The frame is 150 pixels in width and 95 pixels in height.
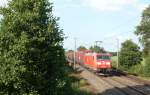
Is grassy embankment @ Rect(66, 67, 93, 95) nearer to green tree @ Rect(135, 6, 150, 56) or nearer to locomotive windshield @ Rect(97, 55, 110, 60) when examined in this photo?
locomotive windshield @ Rect(97, 55, 110, 60)

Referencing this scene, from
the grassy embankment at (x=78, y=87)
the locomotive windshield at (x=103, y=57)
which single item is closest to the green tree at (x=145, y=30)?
the locomotive windshield at (x=103, y=57)

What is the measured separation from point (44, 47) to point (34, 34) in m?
0.93

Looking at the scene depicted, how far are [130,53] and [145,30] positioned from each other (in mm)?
16785

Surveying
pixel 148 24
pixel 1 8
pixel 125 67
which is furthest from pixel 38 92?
pixel 148 24

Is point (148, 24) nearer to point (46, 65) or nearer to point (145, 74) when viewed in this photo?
point (145, 74)

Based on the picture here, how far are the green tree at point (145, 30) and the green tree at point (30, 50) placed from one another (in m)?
68.2

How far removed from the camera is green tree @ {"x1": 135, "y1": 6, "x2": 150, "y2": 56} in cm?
9019

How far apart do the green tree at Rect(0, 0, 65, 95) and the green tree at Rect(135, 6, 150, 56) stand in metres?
68.2

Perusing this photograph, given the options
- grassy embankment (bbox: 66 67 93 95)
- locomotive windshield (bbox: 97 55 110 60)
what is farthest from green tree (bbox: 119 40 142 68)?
grassy embankment (bbox: 66 67 93 95)

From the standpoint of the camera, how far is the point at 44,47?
71.7 feet

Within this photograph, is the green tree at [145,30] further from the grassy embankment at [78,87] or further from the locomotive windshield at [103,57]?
the grassy embankment at [78,87]

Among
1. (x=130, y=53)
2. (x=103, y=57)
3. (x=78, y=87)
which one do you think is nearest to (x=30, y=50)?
(x=78, y=87)

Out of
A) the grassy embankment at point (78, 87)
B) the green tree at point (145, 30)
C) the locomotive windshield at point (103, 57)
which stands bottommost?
the grassy embankment at point (78, 87)

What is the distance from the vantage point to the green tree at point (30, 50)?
20.4m
